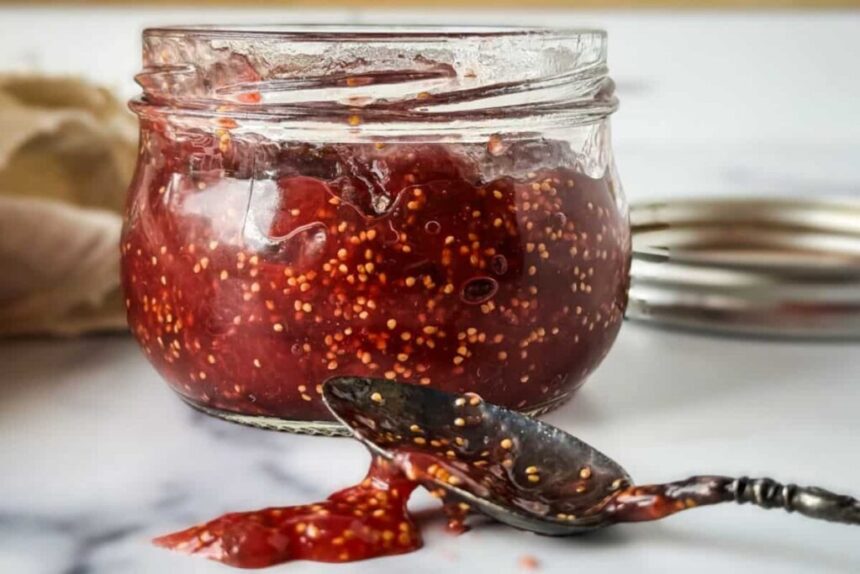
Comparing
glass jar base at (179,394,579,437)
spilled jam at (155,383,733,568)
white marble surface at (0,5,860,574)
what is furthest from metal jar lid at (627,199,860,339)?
spilled jam at (155,383,733,568)

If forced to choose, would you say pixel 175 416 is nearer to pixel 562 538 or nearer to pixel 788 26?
pixel 562 538

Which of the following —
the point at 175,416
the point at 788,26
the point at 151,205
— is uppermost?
the point at 788,26

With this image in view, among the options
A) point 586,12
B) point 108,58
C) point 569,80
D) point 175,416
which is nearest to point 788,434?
point 569,80

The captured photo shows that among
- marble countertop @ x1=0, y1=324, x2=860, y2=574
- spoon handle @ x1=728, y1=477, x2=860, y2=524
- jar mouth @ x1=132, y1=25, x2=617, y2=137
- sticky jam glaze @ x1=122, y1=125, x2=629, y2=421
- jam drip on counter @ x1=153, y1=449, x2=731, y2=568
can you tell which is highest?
jar mouth @ x1=132, y1=25, x2=617, y2=137

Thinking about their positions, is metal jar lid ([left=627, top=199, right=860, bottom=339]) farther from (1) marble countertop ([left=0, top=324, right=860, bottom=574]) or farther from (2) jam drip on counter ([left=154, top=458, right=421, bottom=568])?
(2) jam drip on counter ([left=154, top=458, right=421, bottom=568])

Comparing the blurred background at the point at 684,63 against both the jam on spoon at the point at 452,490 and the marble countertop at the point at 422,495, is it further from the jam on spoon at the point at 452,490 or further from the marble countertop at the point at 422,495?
the jam on spoon at the point at 452,490

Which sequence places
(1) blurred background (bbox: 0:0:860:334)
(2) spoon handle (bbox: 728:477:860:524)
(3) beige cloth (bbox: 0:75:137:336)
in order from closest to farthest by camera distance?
(2) spoon handle (bbox: 728:477:860:524) < (3) beige cloth (bbox: 0:75:137:336) < (1) blurred background (bbox: 0:0:860:334)
